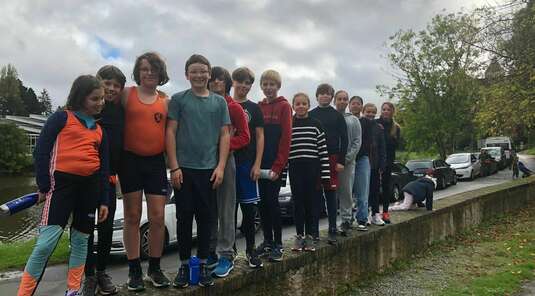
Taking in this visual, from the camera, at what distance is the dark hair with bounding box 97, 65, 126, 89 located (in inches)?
138

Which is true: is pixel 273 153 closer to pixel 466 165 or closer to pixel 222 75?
pixel 222 75

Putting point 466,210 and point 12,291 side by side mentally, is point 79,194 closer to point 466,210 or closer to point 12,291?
point 12,291

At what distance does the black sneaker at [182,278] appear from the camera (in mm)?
3469

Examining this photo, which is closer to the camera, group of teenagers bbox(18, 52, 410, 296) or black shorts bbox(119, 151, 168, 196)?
group of teenagers bbox(18, 52, 410, 296)

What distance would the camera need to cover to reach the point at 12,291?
6.68 metres

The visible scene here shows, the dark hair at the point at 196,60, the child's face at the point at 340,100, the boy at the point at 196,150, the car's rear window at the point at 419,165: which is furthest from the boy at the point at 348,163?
the car's rear window at the point at 419,165

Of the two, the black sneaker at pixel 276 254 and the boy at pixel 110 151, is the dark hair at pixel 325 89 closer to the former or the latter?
the black sneaker at pixel 276 254

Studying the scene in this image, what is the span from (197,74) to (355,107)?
338cm

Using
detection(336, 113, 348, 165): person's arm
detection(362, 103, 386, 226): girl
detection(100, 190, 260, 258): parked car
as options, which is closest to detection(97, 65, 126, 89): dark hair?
detection(336, 113, 348, 165): person's arm

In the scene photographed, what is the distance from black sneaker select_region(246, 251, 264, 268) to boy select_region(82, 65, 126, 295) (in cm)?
120

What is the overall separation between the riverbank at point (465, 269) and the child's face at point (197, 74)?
3.26 meters

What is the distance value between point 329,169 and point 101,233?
263 cm

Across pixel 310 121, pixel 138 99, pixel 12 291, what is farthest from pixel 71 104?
pixel 12 291

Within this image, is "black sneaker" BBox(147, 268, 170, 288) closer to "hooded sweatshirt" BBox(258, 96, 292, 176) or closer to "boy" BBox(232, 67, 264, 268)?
"boy" BBox(232, 67, 264, 268)
